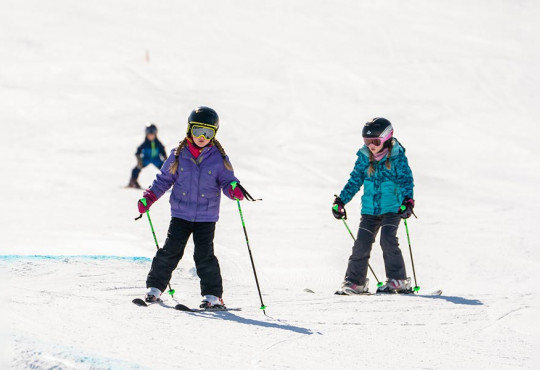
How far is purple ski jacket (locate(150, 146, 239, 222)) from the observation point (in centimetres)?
611

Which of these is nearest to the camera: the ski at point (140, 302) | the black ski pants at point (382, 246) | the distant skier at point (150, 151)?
the ski at point (140, 302)

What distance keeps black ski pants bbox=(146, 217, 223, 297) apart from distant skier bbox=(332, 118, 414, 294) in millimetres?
1461

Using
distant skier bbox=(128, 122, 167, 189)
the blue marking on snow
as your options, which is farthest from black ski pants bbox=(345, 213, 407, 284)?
distant skier bbox=(128, 122, 167, 189)

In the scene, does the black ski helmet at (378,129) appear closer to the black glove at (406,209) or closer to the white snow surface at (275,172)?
the black glove at (406,209)

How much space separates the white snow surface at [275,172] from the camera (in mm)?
4949

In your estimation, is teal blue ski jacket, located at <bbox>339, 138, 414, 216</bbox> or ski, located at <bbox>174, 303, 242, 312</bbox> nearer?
ski, located at <bbox>174, 303, 242, 312</bbox>

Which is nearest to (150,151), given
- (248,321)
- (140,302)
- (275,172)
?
(275,172)

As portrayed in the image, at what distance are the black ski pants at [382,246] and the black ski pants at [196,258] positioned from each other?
1.71 m

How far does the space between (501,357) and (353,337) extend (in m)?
0.90

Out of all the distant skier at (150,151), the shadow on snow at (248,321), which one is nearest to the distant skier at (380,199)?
the shadow on snow at (248,321)

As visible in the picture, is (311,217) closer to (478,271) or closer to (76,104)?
(478,271)

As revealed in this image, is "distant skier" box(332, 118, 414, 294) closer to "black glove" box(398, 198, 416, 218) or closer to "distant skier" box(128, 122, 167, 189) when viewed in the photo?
"black glove" box(398, 198, 416, 218)

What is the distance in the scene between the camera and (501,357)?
15.7 feet

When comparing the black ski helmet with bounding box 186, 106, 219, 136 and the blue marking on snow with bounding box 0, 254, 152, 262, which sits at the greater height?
the black ski helmet with bounding box 186, 106, 219, 136
